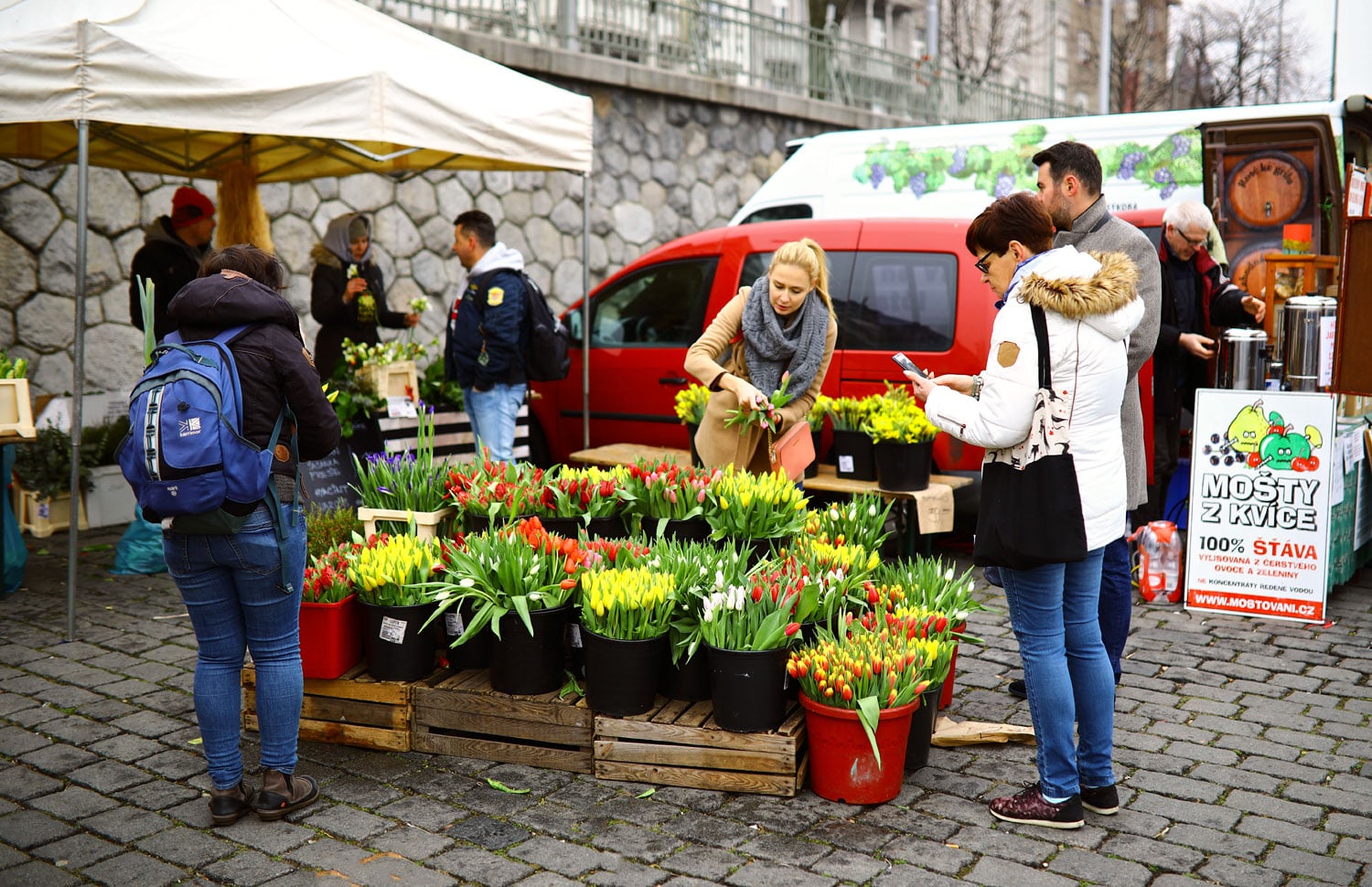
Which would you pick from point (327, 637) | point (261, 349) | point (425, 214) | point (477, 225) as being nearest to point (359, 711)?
point (327, 637)

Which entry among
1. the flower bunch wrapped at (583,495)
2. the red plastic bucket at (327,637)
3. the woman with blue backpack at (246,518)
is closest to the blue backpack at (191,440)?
the woman with blue backpack at (246,518)

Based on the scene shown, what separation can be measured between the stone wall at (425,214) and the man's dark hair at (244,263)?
514cm

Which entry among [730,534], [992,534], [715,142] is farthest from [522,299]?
[715,142]

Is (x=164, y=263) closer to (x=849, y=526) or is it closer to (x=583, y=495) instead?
(x=583, y=495)

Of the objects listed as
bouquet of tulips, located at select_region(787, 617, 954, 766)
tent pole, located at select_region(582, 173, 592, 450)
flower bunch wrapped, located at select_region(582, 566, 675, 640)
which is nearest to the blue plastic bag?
tent pole, located at select_region(582, 173, 592, 450)

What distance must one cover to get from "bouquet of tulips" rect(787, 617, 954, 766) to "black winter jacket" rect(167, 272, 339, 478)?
164 centimetres

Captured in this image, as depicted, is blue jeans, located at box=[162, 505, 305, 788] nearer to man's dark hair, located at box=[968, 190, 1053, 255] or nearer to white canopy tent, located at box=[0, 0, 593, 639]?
white canopy tent, located at box=[0, 0, 593, 639]

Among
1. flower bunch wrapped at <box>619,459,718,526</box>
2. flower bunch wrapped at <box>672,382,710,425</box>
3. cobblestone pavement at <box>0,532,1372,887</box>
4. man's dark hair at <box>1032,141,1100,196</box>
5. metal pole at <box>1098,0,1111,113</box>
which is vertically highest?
metal pole at <box>1098,0,1111,113</box>

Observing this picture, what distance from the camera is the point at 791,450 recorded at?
→ 17.5ft

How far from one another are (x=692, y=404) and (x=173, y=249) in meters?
3.07

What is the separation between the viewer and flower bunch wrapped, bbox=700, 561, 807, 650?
3.68m

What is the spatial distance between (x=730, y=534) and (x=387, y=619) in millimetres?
1364

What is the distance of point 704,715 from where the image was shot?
3.84m

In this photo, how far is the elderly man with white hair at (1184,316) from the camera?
249 inches
